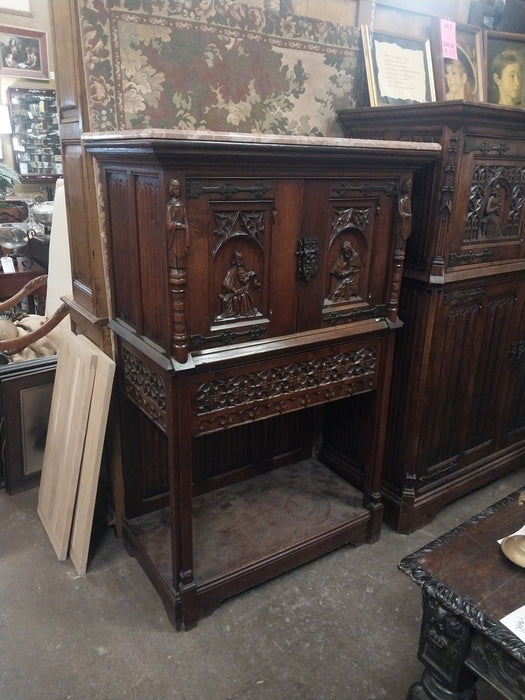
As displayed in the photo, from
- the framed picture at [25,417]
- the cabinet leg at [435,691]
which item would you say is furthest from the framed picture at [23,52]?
the cabinet leg at [435,691]

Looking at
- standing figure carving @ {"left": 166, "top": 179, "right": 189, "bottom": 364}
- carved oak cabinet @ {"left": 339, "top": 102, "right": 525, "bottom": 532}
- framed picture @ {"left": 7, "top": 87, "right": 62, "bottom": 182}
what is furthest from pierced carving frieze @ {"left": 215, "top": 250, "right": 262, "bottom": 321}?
framed picture @ {"left": 7, "top": 87, "right": 62, "bottom": 182}

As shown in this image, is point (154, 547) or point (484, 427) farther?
point (484, 427)

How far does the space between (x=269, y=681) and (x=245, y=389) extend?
0.86 meters

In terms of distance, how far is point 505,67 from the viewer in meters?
2.34

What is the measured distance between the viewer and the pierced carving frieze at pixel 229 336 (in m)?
1.53

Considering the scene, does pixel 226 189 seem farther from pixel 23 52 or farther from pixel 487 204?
pixel 23 52

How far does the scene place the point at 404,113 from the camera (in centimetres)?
190

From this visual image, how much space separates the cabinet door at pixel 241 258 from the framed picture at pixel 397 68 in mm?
841

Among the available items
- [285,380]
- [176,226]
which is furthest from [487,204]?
[176,226]

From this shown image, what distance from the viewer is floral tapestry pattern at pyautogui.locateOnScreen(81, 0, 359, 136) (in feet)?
5.34

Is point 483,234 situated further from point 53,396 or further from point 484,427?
point 53,396

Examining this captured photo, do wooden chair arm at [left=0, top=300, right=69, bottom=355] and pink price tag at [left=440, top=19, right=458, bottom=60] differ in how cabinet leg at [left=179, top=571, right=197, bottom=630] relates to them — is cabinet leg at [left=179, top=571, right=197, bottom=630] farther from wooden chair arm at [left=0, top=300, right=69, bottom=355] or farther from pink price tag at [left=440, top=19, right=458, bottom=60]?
pink price tag at [left=440, top=19, right=458, bottom=60]

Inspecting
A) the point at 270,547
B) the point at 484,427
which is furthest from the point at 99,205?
the point at 484,427

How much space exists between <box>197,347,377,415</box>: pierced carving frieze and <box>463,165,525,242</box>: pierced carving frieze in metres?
0.64
